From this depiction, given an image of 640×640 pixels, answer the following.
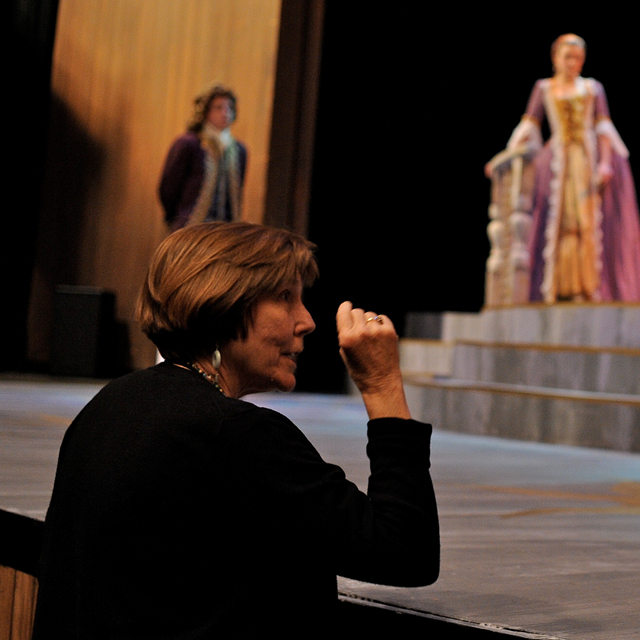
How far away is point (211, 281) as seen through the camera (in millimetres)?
1060

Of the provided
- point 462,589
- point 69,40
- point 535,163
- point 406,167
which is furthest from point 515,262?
point 462,589

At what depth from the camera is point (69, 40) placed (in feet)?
28.0

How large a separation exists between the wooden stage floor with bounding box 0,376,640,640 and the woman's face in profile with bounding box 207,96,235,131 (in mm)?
2305

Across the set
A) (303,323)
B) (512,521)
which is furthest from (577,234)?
(303,323)

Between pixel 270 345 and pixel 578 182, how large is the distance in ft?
17.8

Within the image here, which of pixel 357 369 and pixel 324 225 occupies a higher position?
pixel 324 225

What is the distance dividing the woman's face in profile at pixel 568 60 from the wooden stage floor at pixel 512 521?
254cm

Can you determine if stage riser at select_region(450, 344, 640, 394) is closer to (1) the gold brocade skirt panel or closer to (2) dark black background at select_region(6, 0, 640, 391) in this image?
(1) the gold brocade skirt panel

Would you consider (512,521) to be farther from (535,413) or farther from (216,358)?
(535,413)

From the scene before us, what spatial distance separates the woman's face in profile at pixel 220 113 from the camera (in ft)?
20.6

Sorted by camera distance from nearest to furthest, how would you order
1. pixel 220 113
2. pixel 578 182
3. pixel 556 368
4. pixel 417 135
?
1. pixel 556 368
2. pixel 578 182
3. pixel 220 113
4. pixel 417 135

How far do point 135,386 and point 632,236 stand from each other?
5.87 metres

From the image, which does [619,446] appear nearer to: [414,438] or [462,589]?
[462,589]

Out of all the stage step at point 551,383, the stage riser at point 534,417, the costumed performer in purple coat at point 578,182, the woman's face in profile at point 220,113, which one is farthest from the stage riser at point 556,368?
the woman's face in profile at point 220,113
